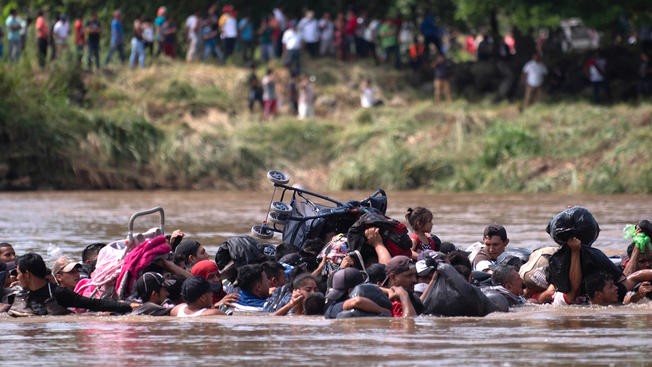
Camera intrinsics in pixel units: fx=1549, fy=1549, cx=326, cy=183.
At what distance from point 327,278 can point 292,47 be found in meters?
26.5

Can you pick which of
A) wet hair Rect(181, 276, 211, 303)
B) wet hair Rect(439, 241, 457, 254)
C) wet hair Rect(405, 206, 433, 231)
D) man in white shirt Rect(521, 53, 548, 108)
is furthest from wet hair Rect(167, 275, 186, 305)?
man in white shirt Rect(521, 53, 548, 108)

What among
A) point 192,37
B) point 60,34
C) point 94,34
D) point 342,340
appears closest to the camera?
point 342,340

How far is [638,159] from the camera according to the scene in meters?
34.5

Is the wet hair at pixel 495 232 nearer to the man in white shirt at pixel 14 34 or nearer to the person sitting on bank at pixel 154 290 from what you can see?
the person sitting on bank at pixel 154 290

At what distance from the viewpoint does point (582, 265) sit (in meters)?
14.5

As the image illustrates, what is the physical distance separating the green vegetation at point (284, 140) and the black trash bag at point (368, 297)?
2085cm

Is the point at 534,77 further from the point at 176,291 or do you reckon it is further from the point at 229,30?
the point at 176,291

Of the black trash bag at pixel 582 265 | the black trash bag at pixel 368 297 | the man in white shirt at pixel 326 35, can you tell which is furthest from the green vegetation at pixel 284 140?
the black trash bag at pixel 368 297

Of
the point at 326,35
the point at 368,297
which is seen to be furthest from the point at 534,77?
the point at 368,297

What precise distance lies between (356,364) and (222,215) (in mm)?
18911

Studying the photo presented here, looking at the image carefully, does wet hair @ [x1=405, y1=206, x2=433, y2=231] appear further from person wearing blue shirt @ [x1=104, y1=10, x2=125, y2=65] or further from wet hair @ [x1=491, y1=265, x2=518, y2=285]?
person wearing blue shirt @ [x1=104, y1=10, x2=125, y2=65]

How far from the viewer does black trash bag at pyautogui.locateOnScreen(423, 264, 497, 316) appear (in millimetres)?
14031

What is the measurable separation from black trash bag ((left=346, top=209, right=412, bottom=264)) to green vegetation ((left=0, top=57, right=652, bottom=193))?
1952 centimetres

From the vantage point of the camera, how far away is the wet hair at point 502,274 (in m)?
15.3
